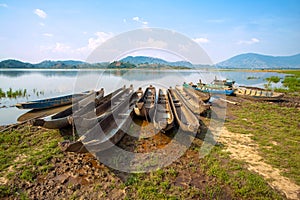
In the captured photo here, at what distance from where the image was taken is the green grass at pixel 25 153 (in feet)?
12.6

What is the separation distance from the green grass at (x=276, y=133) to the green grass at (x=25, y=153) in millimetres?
6004

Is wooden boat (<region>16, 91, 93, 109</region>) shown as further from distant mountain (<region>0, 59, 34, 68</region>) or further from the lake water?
distant mountain (<region>0, 59, 34, 68</region>)

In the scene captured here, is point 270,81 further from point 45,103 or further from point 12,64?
point 12,64

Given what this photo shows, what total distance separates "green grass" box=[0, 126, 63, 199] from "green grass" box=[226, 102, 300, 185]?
6.00 metres

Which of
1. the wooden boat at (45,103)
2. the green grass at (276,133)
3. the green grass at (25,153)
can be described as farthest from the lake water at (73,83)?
the green grass at (276,133)

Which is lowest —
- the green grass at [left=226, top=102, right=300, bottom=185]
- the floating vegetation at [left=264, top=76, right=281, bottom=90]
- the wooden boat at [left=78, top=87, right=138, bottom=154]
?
the green grass at [left=226, top=102, right=300, bottom=185]

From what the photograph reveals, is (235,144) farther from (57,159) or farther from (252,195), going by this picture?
(57,159)

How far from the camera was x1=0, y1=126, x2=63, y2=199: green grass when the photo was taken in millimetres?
3844

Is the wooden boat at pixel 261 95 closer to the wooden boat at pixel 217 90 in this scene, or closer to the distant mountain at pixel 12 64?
the wooden boat at pixel 217 90

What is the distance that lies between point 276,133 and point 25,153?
28.5 ft

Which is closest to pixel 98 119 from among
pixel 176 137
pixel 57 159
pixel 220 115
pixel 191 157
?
pixel 57 159

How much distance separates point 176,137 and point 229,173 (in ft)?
7.25

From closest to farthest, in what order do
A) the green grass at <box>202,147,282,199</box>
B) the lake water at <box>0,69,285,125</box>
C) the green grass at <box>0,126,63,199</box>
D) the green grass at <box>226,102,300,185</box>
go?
the green grass at <box>202,147,282,199</box> < the green grass at <box>0,126,63,199</box> < the green grass at <box>226,102,300,185</box> < the lake water at <box>0,69,285,125</box>

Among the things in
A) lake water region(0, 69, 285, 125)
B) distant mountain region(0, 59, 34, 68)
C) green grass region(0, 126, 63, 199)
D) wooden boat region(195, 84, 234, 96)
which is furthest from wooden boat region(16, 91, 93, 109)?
distant mountain region(0, 59, 34, 68)
